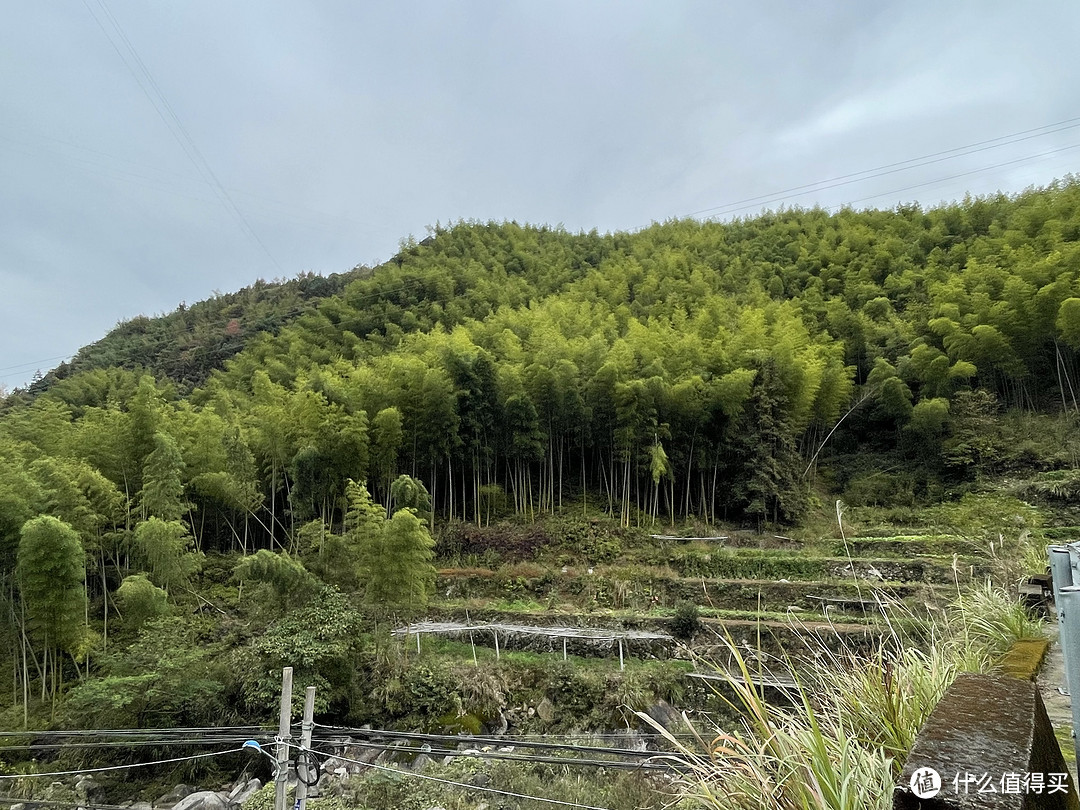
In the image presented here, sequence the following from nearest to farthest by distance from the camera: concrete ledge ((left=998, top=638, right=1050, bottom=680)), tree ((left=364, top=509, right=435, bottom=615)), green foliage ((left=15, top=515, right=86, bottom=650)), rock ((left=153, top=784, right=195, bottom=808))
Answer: concrete ledge ((left=998, top=638, right=1050, bottom=680)) → rock ((left=153, top=784, right=195, bottom=808)) → green foliage ((left=15, top=515, right=86, bottom=650)) → tree ((left=364, top=509, right=435, bottom=615))

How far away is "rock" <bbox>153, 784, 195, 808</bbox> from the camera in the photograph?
21.8ft

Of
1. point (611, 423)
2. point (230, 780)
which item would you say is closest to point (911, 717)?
point (230, 780)

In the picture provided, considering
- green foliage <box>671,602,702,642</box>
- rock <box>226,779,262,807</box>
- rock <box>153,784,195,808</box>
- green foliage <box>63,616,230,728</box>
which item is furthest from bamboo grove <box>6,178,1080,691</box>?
green foliage <box>671,602,702,642</box>

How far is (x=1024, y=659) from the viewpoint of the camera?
2170 millimetres

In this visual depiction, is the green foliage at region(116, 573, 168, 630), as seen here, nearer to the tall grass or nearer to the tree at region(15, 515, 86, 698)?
the tree at region(15, 515, 86, 698)

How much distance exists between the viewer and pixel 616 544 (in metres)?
12.8

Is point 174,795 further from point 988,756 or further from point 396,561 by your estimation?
point 988,756

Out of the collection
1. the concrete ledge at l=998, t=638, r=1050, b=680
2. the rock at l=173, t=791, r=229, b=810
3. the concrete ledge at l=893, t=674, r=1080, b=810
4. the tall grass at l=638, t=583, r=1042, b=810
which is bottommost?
the rock at l=173, t=791, r=229, b=810

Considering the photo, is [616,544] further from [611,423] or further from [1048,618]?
[1048,618]

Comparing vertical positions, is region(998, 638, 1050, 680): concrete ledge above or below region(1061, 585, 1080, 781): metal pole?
below

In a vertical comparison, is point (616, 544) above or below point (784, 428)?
below

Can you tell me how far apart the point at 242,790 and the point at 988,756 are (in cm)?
795

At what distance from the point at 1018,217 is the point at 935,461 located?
1278 centimetres

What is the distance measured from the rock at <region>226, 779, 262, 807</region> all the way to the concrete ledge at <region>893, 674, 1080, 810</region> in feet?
24.5
